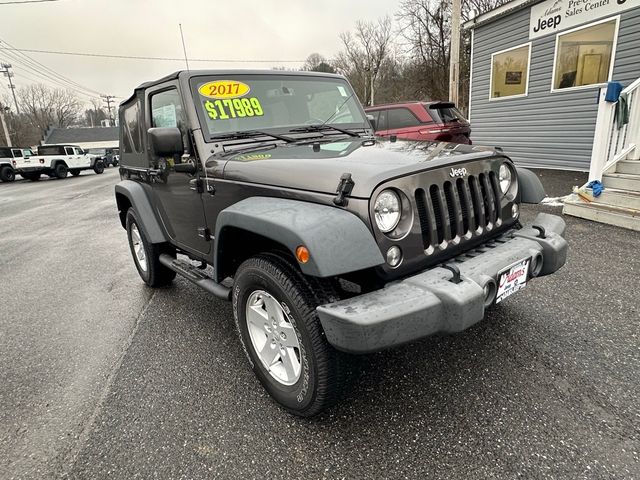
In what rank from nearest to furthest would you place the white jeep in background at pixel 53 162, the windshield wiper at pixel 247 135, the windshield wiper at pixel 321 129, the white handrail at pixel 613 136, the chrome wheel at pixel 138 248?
the windshield wiper at pixel 247 135 < the windshield wiper at pixel 321 129 < the chrome wheel at pixel 138 248 < the white handrail at pixel 613 136 < the white jeep in background at pixel 53 162

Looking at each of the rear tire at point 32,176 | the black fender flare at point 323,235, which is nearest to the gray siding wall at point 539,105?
the black fender flare at point 323,235

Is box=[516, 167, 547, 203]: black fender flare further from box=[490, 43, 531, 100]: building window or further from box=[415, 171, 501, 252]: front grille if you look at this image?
box=[490, 43, 531, 100]: building window

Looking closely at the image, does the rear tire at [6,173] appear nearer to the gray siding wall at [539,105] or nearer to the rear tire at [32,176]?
the rear tire at [32,176]

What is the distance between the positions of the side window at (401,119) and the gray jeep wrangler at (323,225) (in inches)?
229

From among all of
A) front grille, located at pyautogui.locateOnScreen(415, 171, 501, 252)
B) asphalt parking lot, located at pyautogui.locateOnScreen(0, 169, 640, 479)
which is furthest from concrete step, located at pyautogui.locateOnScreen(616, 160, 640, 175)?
front grille, located at pyautogui.locateOnScreen(415, 171, 501, 252)

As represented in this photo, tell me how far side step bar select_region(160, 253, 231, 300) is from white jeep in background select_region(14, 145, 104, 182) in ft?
75.3

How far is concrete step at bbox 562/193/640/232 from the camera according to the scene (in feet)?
16.7

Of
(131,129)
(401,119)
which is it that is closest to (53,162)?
(401,119)

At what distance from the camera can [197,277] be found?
304 centimetres

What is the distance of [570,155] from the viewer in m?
9.33

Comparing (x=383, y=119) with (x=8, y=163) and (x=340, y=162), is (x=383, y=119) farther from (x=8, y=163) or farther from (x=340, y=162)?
(x=8, y=163)

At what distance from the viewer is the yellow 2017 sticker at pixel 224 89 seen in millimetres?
2852

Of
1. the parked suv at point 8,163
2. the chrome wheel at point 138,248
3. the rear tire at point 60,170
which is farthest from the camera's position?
the rear tire at point 60,170

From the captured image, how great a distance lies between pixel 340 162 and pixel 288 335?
0.95 m
